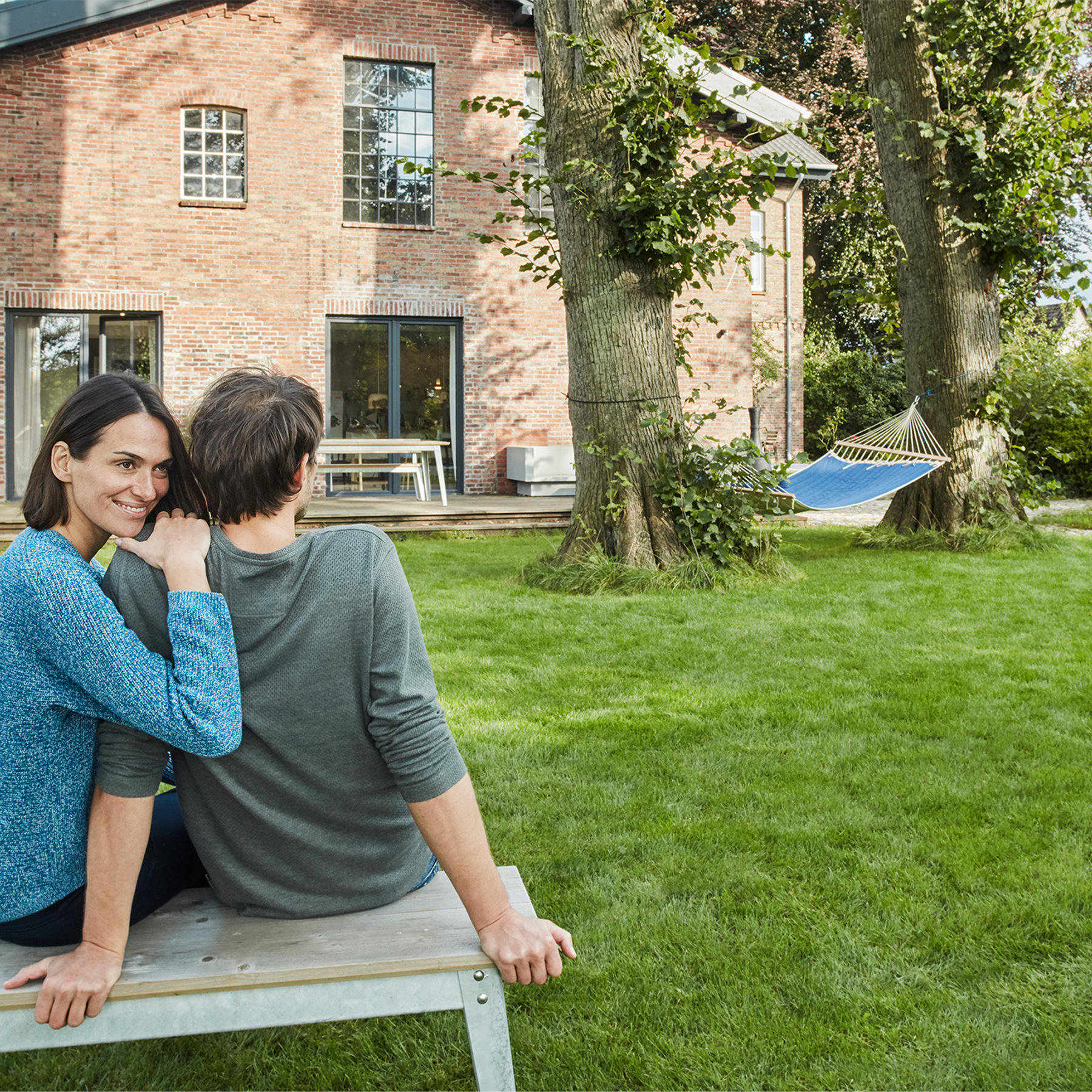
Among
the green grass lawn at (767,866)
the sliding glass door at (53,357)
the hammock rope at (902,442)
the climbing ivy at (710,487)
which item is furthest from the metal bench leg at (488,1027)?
the sliding glass door at (53,357)

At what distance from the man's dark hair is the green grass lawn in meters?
1.15

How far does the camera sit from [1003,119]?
356 inches

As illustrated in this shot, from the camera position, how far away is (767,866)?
2859mm

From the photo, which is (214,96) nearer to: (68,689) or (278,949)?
(68,689)

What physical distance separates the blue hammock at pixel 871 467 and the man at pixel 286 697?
6587mm

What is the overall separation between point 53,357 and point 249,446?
12.4 meters

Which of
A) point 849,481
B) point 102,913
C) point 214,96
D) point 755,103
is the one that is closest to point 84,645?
point 102,913

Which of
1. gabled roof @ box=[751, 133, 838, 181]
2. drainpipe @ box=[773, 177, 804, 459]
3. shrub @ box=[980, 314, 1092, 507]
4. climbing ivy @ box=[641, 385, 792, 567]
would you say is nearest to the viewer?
Answer: climbing ivy @ box=[641, 385, 792, 567]

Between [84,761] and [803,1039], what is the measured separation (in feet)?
4.69

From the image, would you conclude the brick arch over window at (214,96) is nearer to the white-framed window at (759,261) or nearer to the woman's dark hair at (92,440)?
the white-framed window at (759,261)

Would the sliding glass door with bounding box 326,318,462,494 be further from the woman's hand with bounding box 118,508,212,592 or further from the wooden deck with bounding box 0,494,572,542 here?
the woman's hand with bounding box 118,508,212,592

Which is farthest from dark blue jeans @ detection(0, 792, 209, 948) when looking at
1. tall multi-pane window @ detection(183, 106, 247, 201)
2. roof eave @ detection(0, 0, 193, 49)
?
roof eave @ detection(0, 0, 193, 49)

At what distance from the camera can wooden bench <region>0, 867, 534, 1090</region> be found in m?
1.52

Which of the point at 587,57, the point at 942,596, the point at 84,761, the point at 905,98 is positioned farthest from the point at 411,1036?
the point at 905,98
